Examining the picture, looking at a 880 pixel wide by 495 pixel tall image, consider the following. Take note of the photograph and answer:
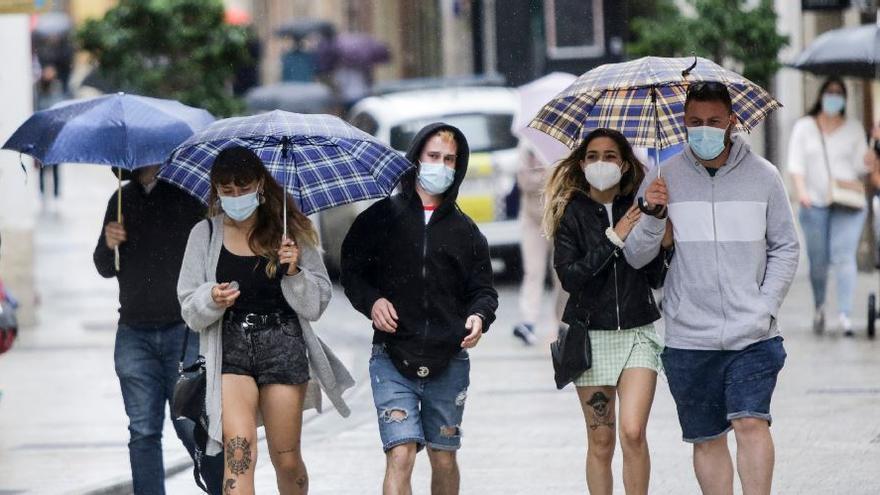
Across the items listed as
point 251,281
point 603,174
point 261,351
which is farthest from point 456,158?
point 261,351

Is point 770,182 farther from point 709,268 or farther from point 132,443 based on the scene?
point 132,443

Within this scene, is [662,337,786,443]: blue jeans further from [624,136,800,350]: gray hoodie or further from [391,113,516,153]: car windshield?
[391,113,516,153]: car windshield

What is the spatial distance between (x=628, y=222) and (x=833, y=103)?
7.43m

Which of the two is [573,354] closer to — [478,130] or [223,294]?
[223,294]

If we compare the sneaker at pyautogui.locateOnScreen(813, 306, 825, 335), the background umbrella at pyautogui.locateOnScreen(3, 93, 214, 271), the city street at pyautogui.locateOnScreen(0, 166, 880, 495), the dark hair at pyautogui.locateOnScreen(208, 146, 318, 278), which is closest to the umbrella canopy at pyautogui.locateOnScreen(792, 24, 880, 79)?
the sneaker at pyautogui.locateOnScreen(813, 306, 825, 335)

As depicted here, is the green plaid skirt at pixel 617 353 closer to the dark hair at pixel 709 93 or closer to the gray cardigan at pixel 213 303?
the dark hair at pixel 709 93

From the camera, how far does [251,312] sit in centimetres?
780

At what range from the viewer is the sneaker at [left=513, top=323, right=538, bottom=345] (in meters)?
15.4

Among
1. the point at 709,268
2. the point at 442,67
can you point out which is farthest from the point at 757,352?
the point at 442,67

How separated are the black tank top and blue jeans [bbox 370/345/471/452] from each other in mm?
491

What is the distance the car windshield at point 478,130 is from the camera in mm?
19516

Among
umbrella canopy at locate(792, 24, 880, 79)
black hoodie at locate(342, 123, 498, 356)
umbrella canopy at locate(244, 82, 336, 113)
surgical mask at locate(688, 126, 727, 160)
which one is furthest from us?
umbrella canopy at locate(244, 82, 336, 113)

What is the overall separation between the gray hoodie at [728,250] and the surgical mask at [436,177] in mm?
740

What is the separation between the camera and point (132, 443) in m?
8.81
